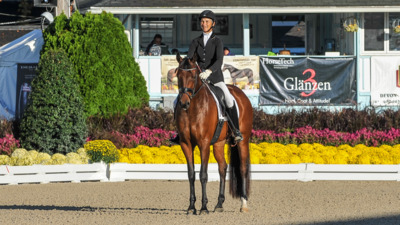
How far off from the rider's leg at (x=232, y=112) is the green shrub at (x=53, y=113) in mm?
5973

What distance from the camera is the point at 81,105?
57.7 feet

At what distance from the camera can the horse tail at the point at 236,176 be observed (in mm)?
12250

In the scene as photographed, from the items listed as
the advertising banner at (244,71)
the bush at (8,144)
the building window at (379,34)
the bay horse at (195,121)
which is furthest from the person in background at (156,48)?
the bay horse at (195,121)

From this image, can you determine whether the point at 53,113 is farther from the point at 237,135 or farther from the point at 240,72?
the point at 240,72

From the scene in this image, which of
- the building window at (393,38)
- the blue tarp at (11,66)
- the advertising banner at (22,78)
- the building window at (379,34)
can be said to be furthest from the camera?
the building window at (393,38)

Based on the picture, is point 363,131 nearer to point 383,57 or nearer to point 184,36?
point 383,57

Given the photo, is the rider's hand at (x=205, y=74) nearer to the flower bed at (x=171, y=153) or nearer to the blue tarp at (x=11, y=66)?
the flower bed at (x=171, y=153)

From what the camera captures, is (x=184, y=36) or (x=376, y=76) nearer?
(x=376, y=76)

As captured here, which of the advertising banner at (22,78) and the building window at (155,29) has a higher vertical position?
the building window at (155,29)

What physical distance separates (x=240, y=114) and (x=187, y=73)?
6.02 feet

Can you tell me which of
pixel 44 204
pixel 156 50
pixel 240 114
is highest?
pixel 156 50

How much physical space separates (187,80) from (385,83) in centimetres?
1554

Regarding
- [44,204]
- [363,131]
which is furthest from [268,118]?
[44,204]

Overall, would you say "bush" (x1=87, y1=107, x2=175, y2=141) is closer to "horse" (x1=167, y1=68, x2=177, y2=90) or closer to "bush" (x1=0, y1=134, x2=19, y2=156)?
"bush" (x1=0, y1=134, x2=19, y2=156)
